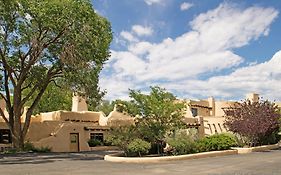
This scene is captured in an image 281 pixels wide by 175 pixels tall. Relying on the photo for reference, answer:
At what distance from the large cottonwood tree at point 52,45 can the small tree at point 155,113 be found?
6483 millimetres

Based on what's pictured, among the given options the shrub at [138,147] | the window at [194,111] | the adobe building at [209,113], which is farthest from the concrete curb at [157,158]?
the window at [194,111]

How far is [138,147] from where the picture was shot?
21.7 m

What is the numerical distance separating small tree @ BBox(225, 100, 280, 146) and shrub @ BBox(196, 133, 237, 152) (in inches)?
86.3

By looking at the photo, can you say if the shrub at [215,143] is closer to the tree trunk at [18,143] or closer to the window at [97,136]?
the tree trunk at [18,143]

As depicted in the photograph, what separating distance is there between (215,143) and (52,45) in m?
14.6

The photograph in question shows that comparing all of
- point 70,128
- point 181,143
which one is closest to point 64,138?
point 70,128

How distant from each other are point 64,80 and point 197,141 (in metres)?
13.6

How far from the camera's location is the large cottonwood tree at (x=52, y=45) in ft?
90.6

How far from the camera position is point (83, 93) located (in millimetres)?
31562

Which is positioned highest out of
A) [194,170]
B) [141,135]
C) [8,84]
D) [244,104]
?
[8,84]

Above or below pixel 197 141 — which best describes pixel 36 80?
above

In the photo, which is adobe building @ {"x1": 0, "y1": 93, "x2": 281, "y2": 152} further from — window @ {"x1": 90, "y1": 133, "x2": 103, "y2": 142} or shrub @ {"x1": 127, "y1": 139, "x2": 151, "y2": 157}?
shrub @ {"x1": 127, "y1": 139, "x2": 151, "y2": 157}

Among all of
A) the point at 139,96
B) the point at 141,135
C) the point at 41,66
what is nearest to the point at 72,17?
the point at 41,66

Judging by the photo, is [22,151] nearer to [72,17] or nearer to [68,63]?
[68,63]
